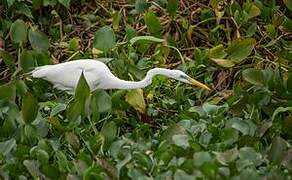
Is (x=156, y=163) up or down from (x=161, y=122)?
up

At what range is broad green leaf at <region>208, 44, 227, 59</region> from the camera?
3.27m

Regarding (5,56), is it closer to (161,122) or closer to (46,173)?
(161,122)

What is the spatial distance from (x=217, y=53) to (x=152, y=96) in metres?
0.32

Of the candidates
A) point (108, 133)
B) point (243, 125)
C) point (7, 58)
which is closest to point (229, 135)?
point (243, 125)

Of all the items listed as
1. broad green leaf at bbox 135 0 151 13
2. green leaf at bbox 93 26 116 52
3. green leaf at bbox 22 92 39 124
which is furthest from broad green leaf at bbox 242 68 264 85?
broad green leaf at bbox 135 0 151 13

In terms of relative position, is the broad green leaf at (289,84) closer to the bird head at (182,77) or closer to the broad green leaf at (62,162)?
the bird head at (182,77)

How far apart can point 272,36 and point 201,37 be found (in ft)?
1.03

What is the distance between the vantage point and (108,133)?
2596 mm

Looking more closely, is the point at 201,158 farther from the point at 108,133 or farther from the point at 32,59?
the point at 32,59

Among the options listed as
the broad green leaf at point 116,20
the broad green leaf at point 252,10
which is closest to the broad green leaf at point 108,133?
the broad green leaf at point 116,20

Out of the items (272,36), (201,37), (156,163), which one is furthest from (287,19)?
(156,163)

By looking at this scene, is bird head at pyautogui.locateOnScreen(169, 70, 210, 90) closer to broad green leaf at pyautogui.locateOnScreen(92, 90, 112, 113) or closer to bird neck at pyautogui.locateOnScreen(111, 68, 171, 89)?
bird neck at pyautogui.locateOnScreen(111, 68, 171, 89)

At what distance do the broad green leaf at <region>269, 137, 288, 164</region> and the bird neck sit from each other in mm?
809

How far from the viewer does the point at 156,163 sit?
2.30 metres
